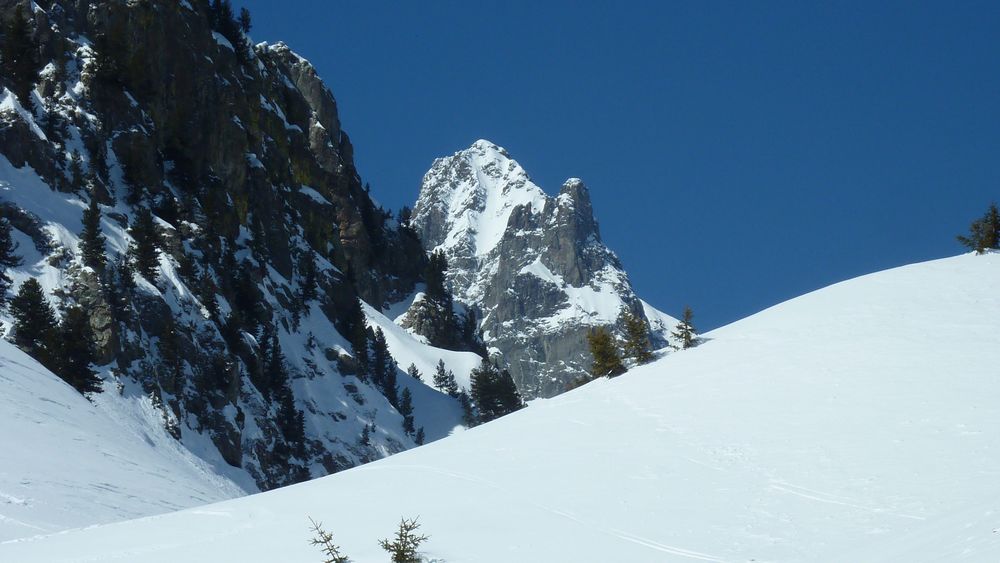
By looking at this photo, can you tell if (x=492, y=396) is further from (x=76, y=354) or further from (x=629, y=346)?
(x=629, y=346)

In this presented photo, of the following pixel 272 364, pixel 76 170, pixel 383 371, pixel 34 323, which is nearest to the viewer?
pixel 34 323

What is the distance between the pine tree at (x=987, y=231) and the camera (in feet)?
135

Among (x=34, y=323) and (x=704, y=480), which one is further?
(x=34, y=323)

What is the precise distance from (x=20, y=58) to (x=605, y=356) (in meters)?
36.7

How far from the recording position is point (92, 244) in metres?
45.6

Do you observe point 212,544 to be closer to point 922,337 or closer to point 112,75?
point 922,337

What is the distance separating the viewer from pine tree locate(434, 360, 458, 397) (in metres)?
88.1

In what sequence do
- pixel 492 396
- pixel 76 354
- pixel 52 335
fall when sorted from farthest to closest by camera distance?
1. pixel 492 396
2. pixel 76 354
3. pixel 52 335

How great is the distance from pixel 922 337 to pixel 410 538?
812 inches

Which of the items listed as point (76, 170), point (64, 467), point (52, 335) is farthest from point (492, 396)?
point (64, 467)

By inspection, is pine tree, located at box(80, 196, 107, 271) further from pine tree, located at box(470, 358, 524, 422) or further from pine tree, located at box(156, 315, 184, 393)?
pine tree, located at box(470, 358, 524, 422)

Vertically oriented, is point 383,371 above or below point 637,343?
above

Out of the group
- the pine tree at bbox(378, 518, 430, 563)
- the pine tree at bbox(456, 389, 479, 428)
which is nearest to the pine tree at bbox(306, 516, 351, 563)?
the pine tree at bbox(378, 518, 430, 563)

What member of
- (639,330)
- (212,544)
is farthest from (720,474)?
(639,330)
